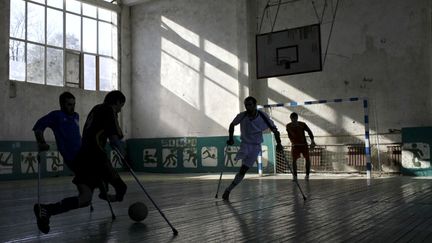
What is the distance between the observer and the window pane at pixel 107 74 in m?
19.5

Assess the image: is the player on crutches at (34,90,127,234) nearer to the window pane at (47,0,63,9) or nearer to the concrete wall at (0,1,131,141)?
the concrete wall at (0,1,131,141)

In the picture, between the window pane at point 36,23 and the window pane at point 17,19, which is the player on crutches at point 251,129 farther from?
the window pane at point 36,23

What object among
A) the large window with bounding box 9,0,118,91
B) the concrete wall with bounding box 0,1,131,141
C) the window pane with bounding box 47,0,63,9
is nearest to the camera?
the concrete wall with bounding box 0,1,131,141

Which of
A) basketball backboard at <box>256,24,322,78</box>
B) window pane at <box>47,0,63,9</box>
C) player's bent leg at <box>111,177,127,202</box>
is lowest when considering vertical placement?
player's bent leg at <box>111,177,127,202</box>

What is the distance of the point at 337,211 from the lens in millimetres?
5938

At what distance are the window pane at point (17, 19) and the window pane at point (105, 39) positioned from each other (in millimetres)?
3516

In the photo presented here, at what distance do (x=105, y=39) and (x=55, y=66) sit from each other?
2872 mm

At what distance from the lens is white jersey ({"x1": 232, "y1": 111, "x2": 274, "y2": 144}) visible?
24.6 ft

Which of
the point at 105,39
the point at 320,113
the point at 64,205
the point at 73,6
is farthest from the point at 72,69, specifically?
the point at 64,205

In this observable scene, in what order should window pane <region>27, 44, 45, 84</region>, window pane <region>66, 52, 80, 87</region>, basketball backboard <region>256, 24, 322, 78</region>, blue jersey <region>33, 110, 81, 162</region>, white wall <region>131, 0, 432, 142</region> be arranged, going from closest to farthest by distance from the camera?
blue jersey <region>33, 110, 81, 162</region> → basketball backboard <region>256, 24, 322, 78</region> → white wall <region>131, 0, 432, 142</region> → window pane <region>27, 44, 45, 84</region> → window pane <region>66, 52, 80, 87</region>

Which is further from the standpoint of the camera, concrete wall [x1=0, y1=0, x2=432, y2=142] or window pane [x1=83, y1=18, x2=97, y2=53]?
window pane [x1=83, y1=18, x2=97, y2=53]

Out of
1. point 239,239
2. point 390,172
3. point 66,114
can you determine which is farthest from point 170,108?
point 239,239

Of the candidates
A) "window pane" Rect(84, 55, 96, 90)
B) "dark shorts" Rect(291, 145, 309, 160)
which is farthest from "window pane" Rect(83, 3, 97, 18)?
"dark shorts" Rect(291, 145, 309, 160)

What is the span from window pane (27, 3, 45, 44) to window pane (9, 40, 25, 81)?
22.2 inches
